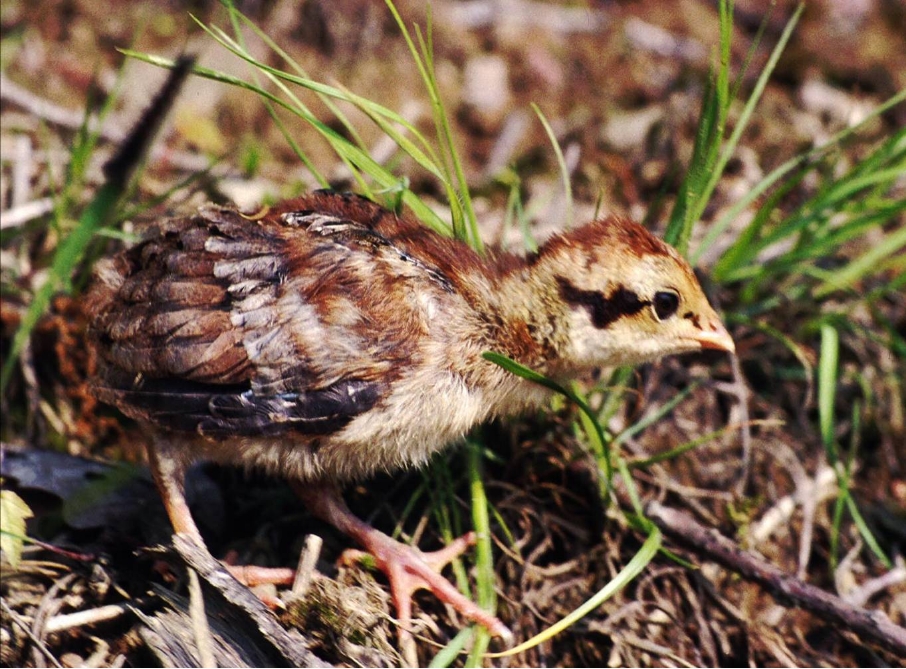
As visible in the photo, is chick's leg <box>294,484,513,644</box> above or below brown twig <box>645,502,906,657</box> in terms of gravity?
below

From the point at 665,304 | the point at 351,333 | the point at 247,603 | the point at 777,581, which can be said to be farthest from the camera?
the point at 777,581

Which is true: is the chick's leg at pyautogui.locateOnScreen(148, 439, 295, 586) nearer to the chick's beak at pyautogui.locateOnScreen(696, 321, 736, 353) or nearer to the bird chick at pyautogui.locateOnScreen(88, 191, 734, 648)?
the bird chick at pyautogui.locateOnScreen(88, 191, 734, 648)

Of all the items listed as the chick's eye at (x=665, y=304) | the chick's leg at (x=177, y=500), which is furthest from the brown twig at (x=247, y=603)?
the chick's eye at (x=665, y=304)

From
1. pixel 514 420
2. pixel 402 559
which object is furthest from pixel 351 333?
pixel 514 420

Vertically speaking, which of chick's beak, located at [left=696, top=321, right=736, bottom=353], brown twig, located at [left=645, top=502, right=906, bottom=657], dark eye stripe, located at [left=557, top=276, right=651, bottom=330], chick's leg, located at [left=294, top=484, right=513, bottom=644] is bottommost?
chick's leg, located at [left=294, top=484, right=513, bottom=644]

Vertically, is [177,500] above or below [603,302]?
below

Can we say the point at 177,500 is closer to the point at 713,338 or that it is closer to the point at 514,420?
the point at 514,420

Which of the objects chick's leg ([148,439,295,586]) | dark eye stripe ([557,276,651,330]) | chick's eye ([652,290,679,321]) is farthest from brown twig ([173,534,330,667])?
chick's eye ([652,290,679,321])
